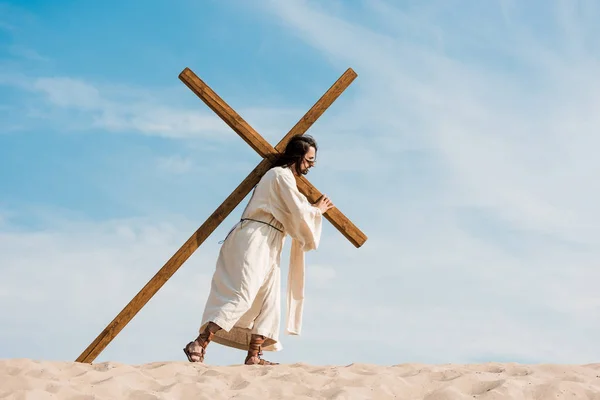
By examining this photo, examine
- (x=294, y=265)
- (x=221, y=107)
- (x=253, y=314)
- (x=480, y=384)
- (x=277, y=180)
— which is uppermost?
(x=221, y=107)

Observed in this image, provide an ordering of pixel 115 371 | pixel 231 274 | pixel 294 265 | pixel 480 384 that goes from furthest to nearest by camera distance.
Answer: pixel 294 265, pixel 231 274, pixel 115 371, pixel 480 384

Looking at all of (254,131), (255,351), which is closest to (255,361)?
(255,351)

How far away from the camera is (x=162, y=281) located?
24.7 feet

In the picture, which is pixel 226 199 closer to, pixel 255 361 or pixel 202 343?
pixel 202 343

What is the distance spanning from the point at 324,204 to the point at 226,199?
3.13 feet

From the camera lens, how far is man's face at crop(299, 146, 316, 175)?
7.64 m

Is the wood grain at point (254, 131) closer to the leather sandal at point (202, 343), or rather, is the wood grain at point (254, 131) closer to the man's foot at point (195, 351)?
the leather sandal at point (202, 343)

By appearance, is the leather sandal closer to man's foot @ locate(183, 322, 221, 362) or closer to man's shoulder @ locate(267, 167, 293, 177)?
man's foot @ locate(183, 322, 221, 362)

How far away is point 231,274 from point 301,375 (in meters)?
1.38

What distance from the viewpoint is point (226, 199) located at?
7.68m

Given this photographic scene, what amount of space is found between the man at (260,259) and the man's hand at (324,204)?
10 millimetres

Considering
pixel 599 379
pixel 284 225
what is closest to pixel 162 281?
pixel 284 225

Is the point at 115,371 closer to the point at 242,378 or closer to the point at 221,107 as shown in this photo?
the point at 242,378

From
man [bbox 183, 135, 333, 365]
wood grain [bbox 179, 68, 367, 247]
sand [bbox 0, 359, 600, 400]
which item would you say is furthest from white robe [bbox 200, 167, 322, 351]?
sand [bbox 0, 359, 600, 400]
